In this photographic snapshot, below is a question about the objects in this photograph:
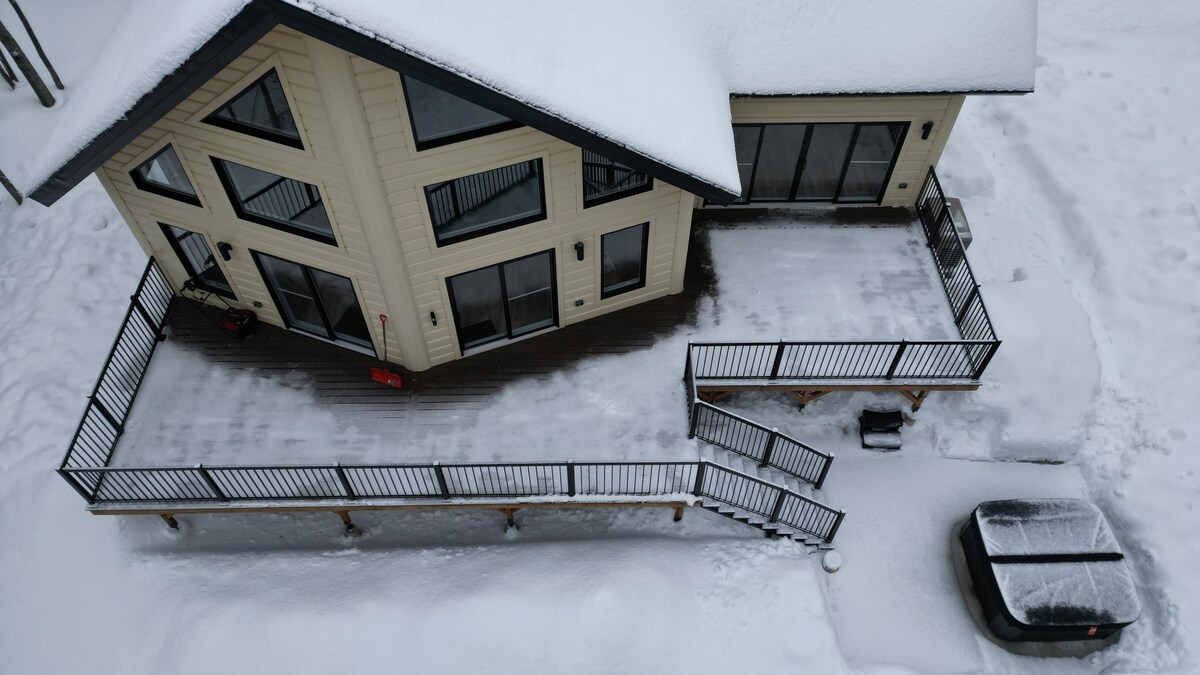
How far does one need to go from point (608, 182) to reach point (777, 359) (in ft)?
15.5

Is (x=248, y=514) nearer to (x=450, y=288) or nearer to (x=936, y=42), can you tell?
(x=450, y=288)

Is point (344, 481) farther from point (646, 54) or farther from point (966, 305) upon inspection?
point (966, 305)

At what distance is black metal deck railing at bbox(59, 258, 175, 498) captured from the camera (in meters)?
14.7

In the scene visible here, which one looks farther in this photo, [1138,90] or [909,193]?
[1138,90]


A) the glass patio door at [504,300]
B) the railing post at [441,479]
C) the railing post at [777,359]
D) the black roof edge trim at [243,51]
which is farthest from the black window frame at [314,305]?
the railing post at [777,359]

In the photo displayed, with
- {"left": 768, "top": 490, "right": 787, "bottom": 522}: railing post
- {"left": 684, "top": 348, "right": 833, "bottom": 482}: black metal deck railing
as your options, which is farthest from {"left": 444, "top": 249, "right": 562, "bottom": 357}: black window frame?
{"left": 768, "top": 490, "right": 787, "bottom": 522}: railing post

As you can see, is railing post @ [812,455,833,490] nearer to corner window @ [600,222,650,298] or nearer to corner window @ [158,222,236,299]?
corner window @ [600,222,650,298]

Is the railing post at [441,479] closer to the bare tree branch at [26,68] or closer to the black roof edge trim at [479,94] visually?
the black roof edge trim at [479,94]

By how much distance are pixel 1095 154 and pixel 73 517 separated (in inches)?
1068

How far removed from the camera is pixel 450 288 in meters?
15.2

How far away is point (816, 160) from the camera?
18.2m

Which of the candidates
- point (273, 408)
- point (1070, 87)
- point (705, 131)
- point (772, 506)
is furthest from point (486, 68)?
point (1070, 87)

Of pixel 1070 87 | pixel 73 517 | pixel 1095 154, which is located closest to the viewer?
pixel 73 517

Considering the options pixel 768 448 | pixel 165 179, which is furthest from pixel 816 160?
pixel 165 179
